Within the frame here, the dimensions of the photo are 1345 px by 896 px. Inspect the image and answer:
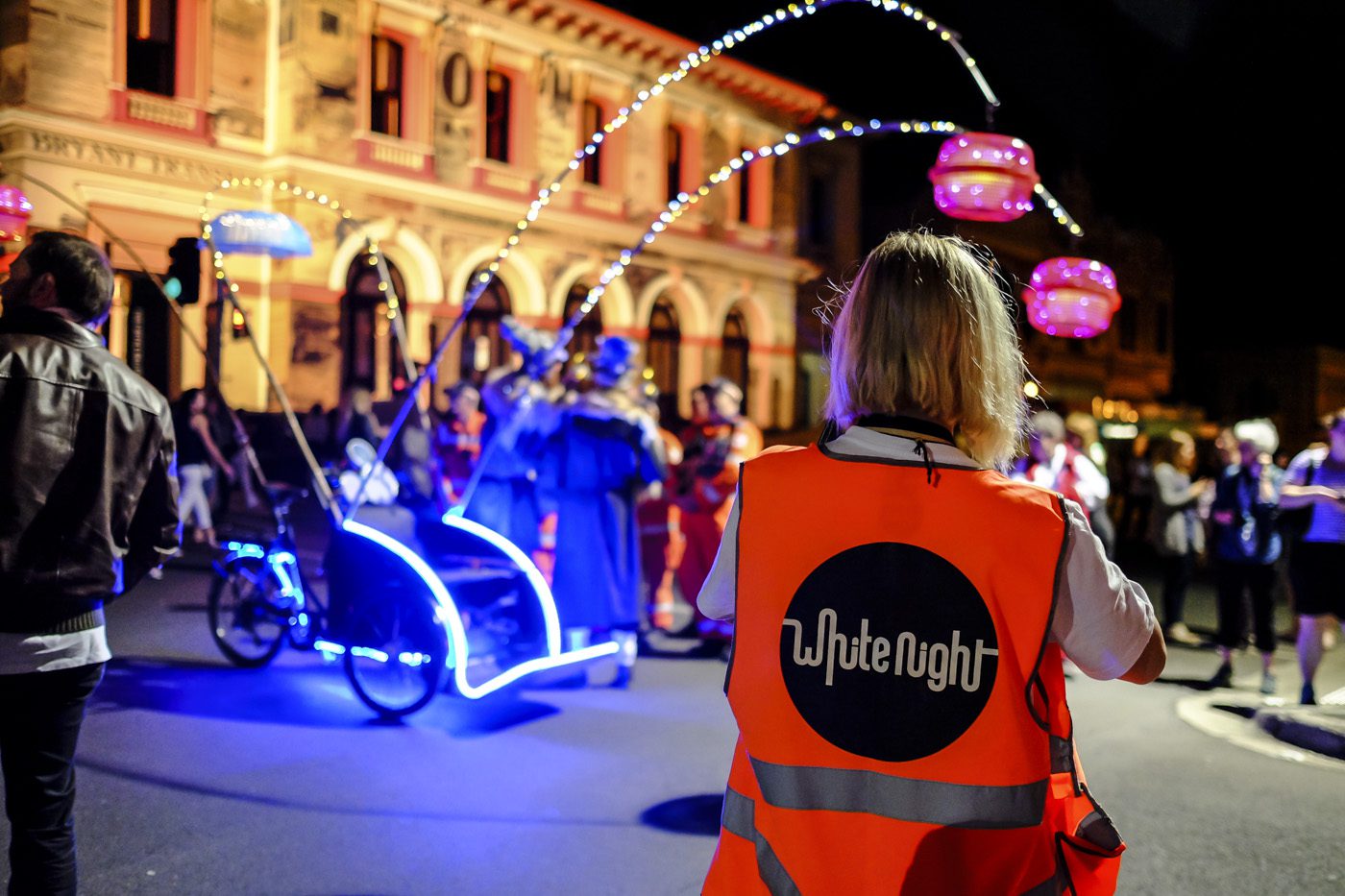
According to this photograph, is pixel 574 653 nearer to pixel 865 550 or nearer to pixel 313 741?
pixel 313 741

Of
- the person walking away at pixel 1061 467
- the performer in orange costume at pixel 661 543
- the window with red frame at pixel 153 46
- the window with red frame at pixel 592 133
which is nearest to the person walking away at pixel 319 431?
the window with red frame at pixel 153 46

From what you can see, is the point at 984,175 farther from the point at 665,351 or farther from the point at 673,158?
the point at 673,158

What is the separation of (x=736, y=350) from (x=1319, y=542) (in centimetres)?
2039

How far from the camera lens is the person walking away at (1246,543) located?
7867 mm

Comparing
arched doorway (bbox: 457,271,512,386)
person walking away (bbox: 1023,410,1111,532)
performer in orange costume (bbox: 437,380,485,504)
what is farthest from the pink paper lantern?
arched doorway (bbox: 457,271,512,386)

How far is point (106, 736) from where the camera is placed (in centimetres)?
564

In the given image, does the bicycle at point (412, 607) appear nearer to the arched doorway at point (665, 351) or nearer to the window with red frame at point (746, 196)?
the arched doorway at point (665, 351)

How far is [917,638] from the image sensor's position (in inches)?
67.2

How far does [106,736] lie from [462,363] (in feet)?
49.6

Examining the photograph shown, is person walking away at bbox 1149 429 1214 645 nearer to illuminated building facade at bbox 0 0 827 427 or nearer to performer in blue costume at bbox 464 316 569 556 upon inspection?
performer in blue costume at bbox 464 316 569 556

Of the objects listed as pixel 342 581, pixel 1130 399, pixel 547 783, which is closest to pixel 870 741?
pixel 547 783

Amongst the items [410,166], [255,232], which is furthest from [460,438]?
[410,166]

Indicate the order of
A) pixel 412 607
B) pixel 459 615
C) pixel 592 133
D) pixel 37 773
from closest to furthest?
pixel 37 773, pixel 412 607, pixel 459 615, pixel 592 133

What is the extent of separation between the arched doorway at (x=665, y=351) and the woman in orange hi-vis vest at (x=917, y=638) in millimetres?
22669
